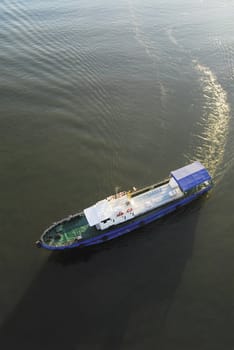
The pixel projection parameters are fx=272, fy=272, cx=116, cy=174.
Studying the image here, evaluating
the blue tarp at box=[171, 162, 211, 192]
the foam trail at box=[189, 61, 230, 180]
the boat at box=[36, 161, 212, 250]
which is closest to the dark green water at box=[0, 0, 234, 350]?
the foam trail at box=[189, 61, 230, 180]

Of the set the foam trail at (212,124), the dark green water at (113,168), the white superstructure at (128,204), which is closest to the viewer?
the dark green water at (113,168)

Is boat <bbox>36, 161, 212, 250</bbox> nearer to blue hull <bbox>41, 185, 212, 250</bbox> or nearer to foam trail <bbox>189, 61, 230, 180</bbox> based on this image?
blue hull <bbox>41, 185, 212, 250</bbox>

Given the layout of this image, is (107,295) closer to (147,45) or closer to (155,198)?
(155,198)

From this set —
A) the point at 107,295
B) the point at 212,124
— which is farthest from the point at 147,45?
the point at 107,295

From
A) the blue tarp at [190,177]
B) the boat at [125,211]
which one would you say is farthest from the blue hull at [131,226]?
the blue tarp at [190,177]

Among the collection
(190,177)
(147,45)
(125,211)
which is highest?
(147,45)

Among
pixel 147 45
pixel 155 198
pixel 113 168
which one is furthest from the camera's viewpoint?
pixel 147 45

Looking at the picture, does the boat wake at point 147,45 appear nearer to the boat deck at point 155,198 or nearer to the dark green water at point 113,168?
the dark green water at point 113,168
